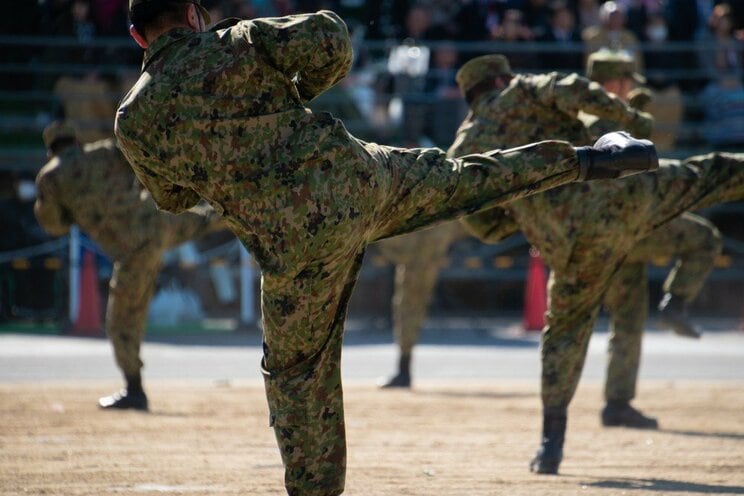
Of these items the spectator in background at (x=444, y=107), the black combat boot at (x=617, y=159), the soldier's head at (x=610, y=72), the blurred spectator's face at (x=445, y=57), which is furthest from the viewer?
the blurred spectator's face at (x=445, y=57)

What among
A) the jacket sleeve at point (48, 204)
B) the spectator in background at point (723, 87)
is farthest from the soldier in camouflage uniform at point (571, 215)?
the spectator in background at point (723, 87)

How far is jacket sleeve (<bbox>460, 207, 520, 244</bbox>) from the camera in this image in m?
7.44

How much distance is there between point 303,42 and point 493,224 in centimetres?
268

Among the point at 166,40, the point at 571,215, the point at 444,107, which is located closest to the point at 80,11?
the point at 444,107

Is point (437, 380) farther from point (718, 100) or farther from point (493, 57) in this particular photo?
point (718, 100)

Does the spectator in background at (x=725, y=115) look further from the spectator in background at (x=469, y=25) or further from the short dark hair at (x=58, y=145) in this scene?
the short dark hair at (x=58, y=145)

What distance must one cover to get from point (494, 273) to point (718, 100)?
356 centimetres

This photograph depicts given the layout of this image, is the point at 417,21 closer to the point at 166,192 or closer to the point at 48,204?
the point at 48,204

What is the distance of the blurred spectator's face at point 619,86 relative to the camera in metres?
8.71

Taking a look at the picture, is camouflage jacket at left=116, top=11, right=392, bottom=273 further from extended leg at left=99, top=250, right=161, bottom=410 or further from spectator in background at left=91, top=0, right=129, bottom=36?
spectator in background at left=91, top=0, right=129, bottom=36

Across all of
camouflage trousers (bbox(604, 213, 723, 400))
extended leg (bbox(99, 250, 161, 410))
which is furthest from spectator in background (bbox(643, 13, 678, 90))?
extended leg (bbox(99, 250, 161, 410))

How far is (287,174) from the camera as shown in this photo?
16.8ft

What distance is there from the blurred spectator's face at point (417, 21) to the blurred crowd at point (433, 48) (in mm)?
13

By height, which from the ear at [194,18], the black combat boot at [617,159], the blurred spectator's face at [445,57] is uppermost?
the blurred spectator's face at [445,57]
